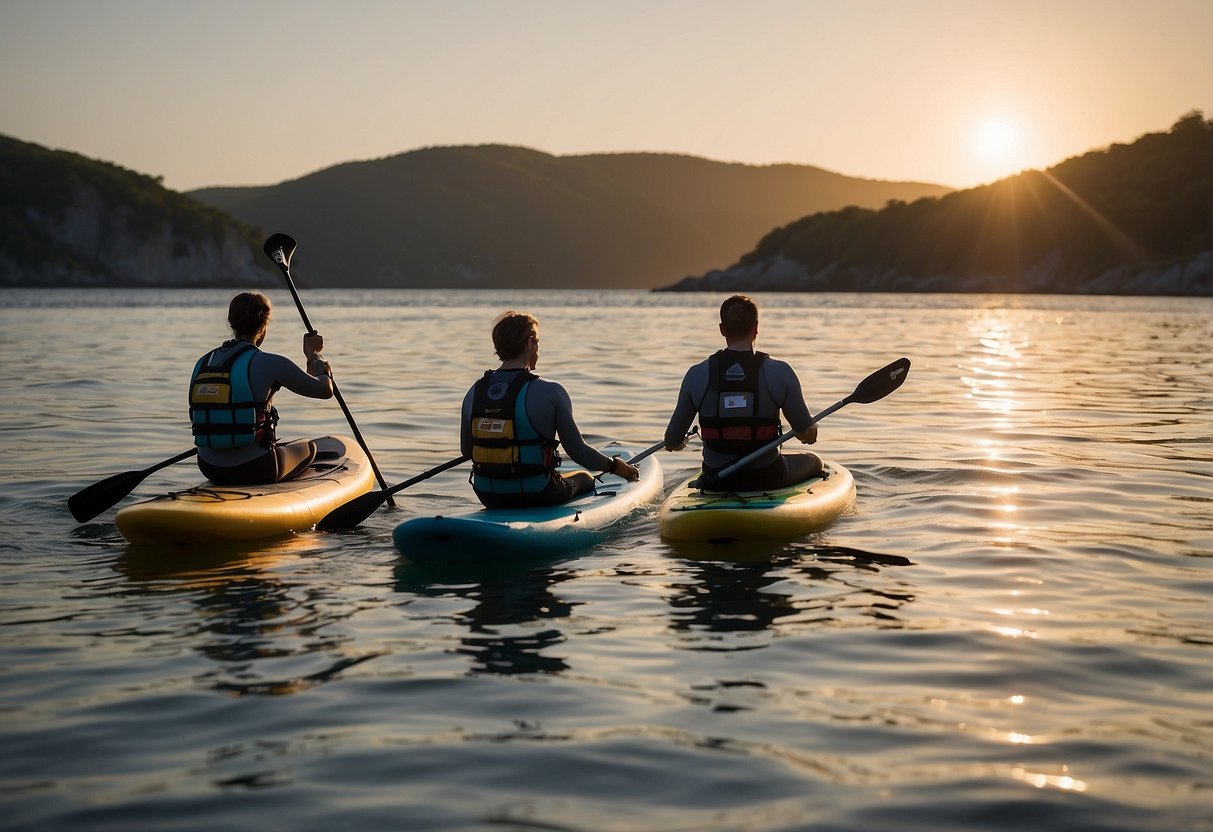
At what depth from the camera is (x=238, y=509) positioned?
849 cm

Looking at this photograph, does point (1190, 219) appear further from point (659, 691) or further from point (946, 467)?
point (659, 691)

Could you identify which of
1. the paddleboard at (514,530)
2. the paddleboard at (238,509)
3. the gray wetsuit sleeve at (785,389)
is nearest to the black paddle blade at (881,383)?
the gray wetsuit sleeve at (785,389)

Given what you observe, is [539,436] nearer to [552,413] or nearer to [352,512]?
[552,413]

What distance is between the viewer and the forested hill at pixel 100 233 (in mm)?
149500

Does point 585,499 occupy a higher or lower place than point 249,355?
lower

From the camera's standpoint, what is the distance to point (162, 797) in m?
4.23

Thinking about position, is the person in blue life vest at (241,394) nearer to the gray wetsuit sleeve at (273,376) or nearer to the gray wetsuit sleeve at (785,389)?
the gray wetsuit sleeve at (273,376)

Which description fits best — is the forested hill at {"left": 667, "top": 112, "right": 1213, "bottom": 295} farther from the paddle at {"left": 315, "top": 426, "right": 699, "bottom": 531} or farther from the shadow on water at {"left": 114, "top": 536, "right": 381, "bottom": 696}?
the shadow on water at {"left": 114, "top": 536, "right": 381, "bottom": 696}

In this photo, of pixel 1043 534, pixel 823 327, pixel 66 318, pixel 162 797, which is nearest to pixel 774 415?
pixel 1043 534

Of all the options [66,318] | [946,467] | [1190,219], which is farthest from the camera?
[1190,219]

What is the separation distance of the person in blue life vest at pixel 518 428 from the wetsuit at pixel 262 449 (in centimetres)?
125

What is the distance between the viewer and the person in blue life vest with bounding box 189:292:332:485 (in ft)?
28.3

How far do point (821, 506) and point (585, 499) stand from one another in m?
1.74

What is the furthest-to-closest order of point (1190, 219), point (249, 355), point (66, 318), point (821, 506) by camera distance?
point (1190, 219) → point (66, 318) → point (821, 506) → point (249, 355)
